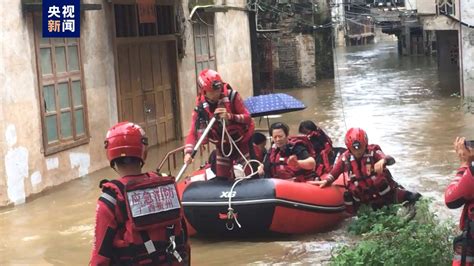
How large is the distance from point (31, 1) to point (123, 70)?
10.9 feet

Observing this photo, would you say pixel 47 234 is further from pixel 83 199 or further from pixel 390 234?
pixel 390 234

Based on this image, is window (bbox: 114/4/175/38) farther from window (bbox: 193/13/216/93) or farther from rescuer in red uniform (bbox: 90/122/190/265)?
rescuer in red uniform (bbox: 90/122/190/265)

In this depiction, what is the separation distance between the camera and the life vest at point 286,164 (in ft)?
25.7

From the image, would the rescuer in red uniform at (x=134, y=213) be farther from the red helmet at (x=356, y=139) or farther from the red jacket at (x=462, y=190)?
the red helmet at (x=356, y=139)

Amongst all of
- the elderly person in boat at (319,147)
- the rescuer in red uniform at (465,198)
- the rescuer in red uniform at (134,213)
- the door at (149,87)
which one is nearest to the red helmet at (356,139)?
the elderly person in boat at (319,147)

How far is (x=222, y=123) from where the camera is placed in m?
7.19

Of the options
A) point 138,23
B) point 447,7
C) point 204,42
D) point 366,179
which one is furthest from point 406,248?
point 447,7

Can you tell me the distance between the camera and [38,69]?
34.0 ft

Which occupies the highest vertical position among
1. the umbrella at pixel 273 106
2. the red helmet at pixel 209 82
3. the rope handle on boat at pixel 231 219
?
the red helmet at pixel 209 82

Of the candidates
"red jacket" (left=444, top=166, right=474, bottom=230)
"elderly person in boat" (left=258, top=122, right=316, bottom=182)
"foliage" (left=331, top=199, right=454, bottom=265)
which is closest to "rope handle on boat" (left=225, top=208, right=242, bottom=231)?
"elderly person in boat" (left=258, top=122, right=316, bottom=182)

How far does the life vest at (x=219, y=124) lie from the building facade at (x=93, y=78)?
3.57 meters

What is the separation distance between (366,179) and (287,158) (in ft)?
2.92

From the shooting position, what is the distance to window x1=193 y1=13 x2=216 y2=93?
15844mm

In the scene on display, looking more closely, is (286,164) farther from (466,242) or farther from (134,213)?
(134,213)
